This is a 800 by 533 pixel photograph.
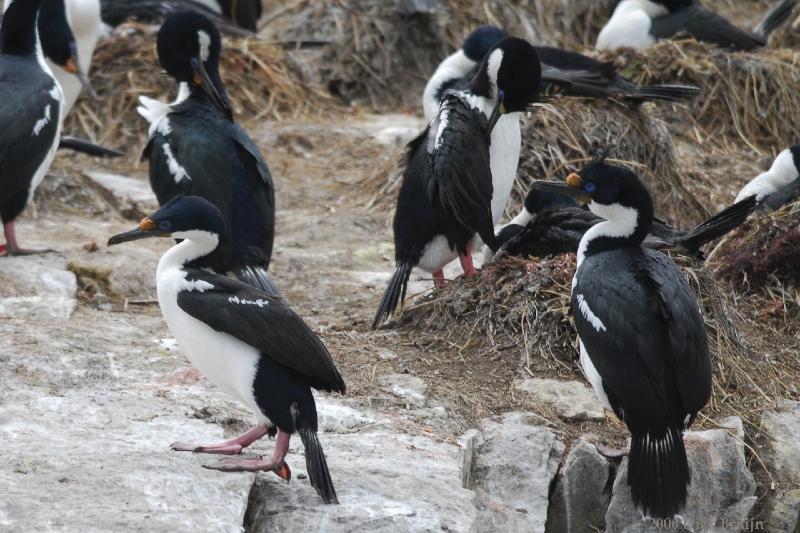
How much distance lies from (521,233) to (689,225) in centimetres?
240

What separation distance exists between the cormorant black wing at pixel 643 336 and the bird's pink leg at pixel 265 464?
1327mm

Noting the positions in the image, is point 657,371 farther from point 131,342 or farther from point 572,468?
point 131,342

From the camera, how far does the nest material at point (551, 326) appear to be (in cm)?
622

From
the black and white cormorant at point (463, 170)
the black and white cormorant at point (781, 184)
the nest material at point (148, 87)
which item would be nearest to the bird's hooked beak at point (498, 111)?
the black and white cormorant at point (463, 170)

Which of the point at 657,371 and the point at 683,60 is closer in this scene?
the point at 657,371

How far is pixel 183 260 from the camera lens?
4816mm

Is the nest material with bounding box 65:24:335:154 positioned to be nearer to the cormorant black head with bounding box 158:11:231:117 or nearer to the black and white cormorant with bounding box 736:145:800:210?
the cormorant black head with bounding box 158:11:231:117

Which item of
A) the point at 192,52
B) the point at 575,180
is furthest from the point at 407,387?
the point at 192,52

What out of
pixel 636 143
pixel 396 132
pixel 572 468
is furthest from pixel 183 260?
pixel 396 132

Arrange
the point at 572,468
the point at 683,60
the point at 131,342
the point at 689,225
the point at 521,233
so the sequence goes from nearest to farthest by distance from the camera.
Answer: the point at 572,468 < the point at 131,342 < the point at 521,233 < the point at 689,225 < the point at 683,60

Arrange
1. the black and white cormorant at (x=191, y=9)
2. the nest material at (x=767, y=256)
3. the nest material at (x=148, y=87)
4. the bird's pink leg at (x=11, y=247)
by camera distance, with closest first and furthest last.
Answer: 1. the bird's pink leg at (x=11, y=247)
2. the nest material at (x=767, y=256)
3. the nest material at (x=148, y=87)
4. the black and white cormorant at (x=191, y=9)

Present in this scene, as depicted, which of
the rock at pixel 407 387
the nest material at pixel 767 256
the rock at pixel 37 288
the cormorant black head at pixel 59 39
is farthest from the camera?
the cormorant black head at pixel 59 39

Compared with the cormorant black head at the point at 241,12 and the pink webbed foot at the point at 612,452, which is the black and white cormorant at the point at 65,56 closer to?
the cormorant black head at the point at 241,12

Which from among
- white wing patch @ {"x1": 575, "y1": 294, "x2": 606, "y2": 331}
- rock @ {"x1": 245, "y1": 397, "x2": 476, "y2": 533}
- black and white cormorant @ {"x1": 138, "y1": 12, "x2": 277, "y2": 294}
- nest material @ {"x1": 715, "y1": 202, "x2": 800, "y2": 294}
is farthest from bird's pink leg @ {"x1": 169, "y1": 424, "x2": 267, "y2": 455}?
nest material @ {"x1": 715, "y1": 202, "x2": 800, "y2": 294}
